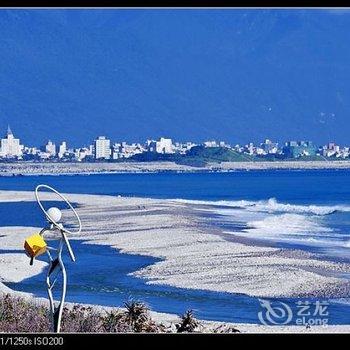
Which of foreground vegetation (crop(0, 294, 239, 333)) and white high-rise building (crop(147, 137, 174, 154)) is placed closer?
foreground vegetation (crop(0, 294, 239, 333))

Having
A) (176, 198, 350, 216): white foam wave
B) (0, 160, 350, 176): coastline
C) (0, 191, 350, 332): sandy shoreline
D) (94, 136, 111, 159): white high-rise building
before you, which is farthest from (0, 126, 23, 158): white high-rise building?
(176, 198, 350, 216): white foam wave

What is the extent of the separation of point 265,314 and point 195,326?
477mm

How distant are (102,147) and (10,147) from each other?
5.73 feet

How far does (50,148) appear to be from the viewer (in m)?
10.4

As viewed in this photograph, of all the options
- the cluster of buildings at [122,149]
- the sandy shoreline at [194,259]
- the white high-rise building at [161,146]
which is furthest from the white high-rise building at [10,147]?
the white high-rise building at [161,146]

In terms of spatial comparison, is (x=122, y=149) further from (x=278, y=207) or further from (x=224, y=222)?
(x=278, y=207)

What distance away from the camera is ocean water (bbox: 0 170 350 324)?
10242 mm

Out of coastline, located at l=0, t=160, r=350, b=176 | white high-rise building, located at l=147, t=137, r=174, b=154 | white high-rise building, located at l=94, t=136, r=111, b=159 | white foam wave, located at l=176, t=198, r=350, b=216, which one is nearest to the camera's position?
coastline, located at l=0, t=160, r=350, b=176

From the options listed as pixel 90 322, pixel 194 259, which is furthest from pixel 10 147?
pixel 194 259

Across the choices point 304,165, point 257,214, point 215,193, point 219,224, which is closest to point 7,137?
point 304,165

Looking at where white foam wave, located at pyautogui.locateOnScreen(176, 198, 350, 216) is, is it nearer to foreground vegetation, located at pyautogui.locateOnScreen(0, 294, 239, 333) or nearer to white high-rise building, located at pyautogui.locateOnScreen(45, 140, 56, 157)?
white high-rise building, located at pyautogui.locateOnScreen(45, 140, 56, 157)

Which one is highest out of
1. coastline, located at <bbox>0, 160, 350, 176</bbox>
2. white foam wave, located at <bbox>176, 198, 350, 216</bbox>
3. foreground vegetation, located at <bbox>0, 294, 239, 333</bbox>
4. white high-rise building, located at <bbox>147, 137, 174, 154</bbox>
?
white high-rise building, located at <bbox>147, 137, 174, 154</bbox>

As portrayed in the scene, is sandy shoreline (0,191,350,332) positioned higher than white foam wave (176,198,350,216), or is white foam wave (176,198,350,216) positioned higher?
white foam wave (176,198,350,216)

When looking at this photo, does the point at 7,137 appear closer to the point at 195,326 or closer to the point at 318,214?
the point at 195,326
